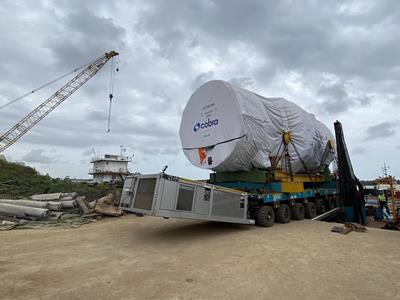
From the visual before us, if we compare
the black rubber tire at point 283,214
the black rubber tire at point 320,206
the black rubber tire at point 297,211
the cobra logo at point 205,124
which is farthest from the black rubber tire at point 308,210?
the cobra logo at point 205,124

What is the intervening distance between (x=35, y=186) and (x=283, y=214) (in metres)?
21.6

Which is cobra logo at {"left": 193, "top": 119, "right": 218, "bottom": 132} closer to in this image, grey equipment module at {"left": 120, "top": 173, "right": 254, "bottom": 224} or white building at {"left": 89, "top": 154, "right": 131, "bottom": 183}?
grey equipment module at {"left": 120, "top": 173, "right": 254, "bottom": 224}

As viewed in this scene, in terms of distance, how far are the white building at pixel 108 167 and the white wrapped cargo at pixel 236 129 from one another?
45.3 m

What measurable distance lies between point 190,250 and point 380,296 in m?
4.13

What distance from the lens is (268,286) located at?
4.85m

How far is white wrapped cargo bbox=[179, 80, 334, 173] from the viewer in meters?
9.99

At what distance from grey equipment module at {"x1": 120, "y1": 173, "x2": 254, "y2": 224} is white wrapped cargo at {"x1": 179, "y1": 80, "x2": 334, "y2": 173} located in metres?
1.59

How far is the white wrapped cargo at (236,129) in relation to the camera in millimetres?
9992

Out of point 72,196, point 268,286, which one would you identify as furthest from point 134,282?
point 72,196

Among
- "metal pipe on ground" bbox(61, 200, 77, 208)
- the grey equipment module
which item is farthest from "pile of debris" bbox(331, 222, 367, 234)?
"metal pipe on ground" bbox(61, 200, 77, 208)

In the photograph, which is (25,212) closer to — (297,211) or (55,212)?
(55,212)

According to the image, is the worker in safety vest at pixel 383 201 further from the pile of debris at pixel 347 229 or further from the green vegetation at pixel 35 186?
the green vegetation at pixel 35 186

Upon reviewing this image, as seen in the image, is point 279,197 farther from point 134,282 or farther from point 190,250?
point 134,282

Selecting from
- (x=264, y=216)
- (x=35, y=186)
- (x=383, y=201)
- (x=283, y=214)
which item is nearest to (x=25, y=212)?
(x=264, y=216)
